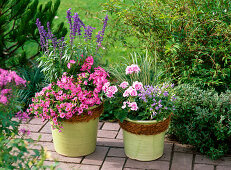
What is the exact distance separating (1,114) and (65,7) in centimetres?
703

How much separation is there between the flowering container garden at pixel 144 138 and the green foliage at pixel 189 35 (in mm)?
797

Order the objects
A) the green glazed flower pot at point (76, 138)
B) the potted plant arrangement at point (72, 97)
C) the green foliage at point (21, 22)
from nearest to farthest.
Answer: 1. the potted plant arrangement at point (72, 97)
2. the green glazed flower pot at point (76, 138)
3. the green foliage at point (21, 22)

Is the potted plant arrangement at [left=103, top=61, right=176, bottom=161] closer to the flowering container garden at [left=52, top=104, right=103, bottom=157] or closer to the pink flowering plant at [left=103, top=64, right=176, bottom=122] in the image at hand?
the pink flowering plant at [left=103, top=64, right=176, bottom=122]

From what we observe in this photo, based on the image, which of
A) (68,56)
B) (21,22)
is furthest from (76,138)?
(21,22)

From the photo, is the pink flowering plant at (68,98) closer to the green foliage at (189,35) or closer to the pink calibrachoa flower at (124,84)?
the pink calibrachoa flower at (124,84)

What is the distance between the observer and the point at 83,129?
3.17m

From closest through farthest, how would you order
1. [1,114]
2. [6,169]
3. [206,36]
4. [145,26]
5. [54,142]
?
[6,169]
[1,114]
[54,142]
[206,36]
[145,26]

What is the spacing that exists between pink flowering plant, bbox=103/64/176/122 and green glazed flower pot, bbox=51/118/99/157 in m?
0.34

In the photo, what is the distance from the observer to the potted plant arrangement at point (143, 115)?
299cm

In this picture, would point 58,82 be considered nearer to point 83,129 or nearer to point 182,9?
point 83,129

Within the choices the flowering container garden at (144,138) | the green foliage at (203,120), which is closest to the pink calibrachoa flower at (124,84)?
the flowering container garden at (144,138)

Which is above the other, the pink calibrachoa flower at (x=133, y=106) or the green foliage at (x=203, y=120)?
the pink calibrachoa flower at (x=133, y=106)

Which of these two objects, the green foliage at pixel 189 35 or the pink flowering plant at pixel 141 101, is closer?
the pink flowering plant at pixel 141 101

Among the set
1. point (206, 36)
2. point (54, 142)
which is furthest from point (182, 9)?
point (54, 142)
